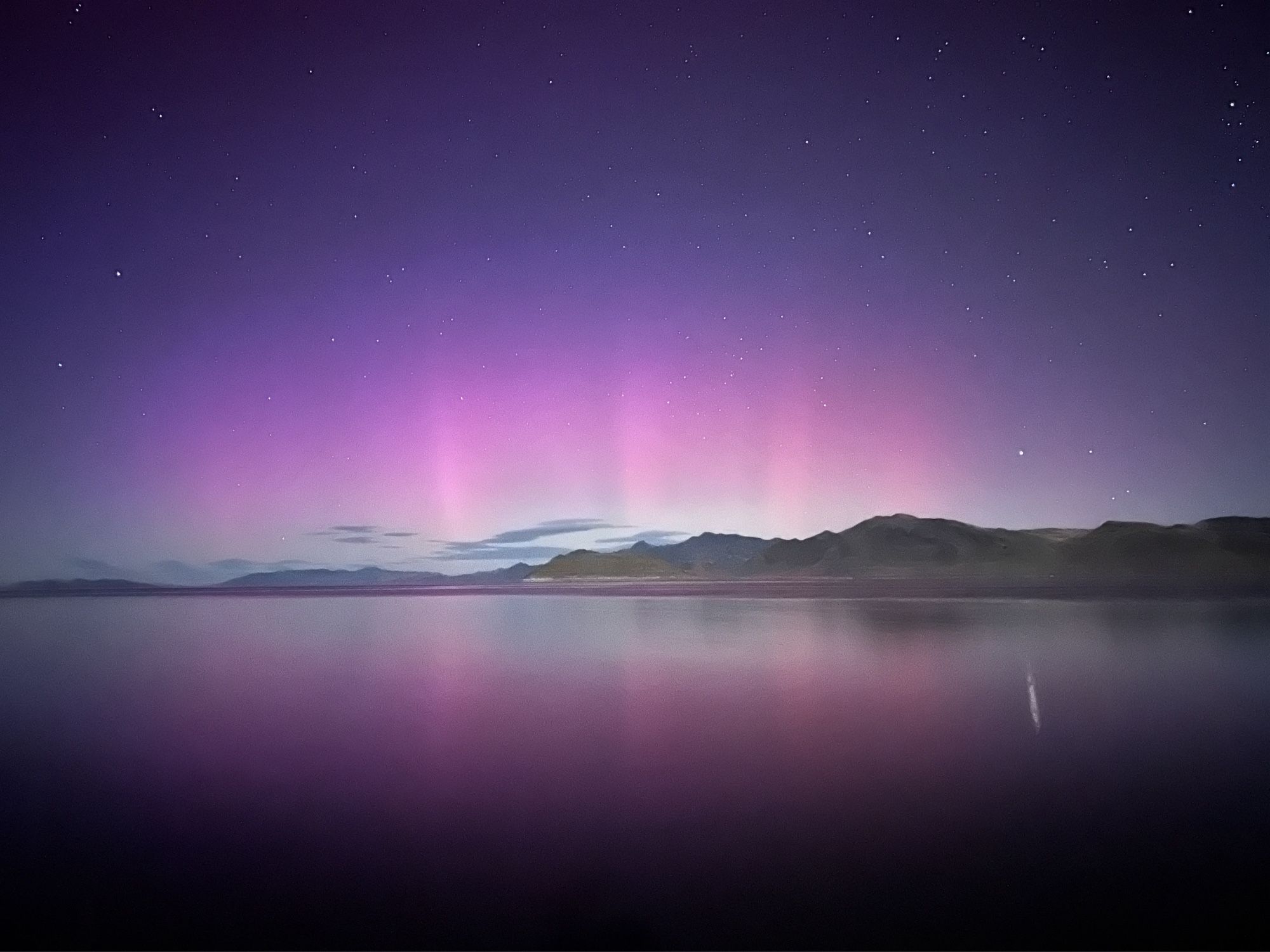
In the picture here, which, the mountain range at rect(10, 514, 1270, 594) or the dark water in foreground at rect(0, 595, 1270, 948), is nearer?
the dark water in foreground at rect(0, 595, 1270, 948)

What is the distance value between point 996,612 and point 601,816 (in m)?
29.2

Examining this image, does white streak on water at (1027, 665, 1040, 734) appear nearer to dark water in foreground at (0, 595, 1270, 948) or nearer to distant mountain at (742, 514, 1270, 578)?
dark water in foreground at (0, 595, 1270, 948)

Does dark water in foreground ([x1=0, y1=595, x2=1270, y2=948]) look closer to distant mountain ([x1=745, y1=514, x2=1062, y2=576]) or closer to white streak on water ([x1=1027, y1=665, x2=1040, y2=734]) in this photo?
white streak on water ([x1=1027, y1=665, x2=1040, y2=734])

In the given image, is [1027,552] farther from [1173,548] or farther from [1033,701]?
[1033,701]

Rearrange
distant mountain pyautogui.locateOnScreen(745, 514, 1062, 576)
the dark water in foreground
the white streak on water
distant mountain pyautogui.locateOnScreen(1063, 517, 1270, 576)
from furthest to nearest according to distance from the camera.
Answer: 1. distant mountain pyautogui.locateOnScreen(745, 514, 1062, 576)
2. distant mountain pyautogui.locateOnScreen(1063, 517, 1270, 576)
3. the white streak on water
4. the dark water in foreground

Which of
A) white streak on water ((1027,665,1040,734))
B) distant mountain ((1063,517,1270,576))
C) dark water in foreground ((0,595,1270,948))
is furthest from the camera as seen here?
distant mountain ((1063,517,1270,576))

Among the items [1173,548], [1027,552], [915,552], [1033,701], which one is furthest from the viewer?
[915,552]

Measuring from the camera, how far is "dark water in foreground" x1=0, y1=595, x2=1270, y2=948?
4676 millimetres

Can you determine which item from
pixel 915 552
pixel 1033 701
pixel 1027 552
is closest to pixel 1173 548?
pixel 1027 552

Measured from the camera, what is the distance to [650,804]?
22.6 ft

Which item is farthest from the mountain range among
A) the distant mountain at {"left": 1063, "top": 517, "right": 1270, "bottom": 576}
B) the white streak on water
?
the white streak on water

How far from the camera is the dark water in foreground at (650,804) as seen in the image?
4.68m

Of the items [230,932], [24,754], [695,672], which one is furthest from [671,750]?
[24,754]

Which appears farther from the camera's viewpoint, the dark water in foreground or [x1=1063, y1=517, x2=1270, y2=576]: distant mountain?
[x1=1063, y1=517, x2=1270, y2=576]: distant mountain
